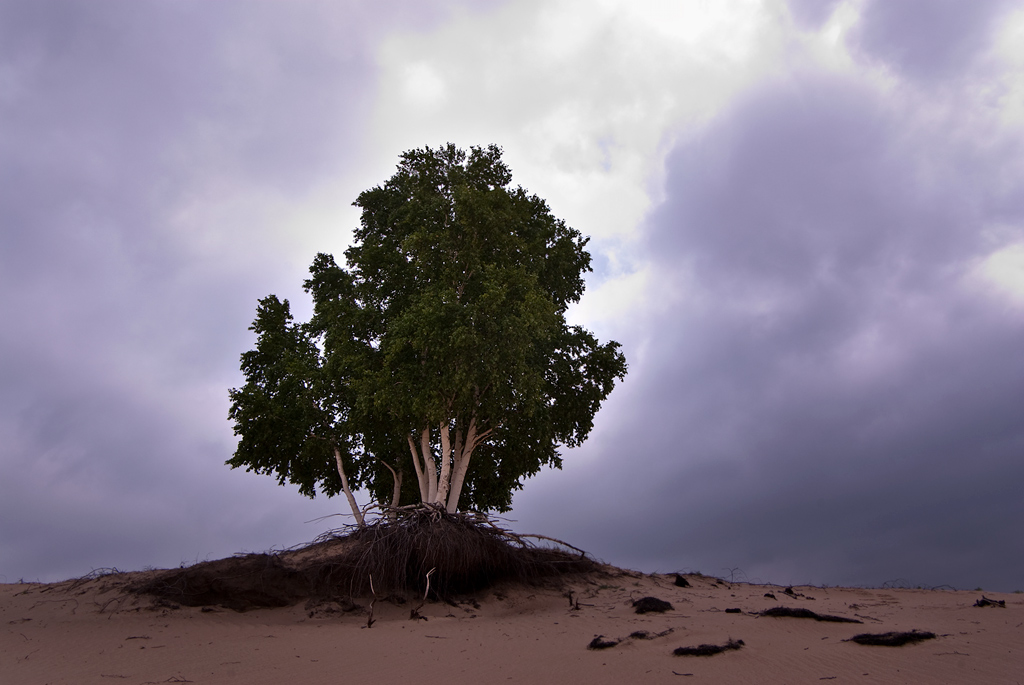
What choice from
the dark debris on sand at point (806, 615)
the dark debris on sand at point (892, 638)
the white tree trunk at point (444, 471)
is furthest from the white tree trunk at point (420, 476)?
the dark debris on sand at point (892, 638)

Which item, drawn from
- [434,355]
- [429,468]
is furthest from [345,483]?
[434,355]

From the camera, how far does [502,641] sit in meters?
8.37

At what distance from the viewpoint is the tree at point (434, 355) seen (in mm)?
16375

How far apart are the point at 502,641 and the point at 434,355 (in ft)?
29.2

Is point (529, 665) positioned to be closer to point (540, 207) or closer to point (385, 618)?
point (385, 618)

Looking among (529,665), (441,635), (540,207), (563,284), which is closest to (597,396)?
(563,284)

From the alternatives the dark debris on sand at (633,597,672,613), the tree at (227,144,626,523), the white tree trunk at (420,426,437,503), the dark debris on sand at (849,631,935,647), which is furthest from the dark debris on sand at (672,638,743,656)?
the white tree trunk at (420,426,437,503)

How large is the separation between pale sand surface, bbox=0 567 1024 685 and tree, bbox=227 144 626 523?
6.21 meters

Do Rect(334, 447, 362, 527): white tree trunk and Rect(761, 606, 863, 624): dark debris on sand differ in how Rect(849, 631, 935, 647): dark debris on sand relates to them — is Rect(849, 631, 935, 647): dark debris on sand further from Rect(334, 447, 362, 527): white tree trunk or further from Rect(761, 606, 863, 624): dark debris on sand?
Rect(334, 447, 362, 527): white tree trunk

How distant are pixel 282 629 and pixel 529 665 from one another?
4660 millimetres

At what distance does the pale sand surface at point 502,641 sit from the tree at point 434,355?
6.21 metres

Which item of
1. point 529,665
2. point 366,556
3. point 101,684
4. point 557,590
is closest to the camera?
point 101,684

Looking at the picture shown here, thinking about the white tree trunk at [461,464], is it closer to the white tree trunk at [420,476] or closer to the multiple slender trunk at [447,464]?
the multiple slender trunk at [447,464]

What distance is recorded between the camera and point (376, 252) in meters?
19.3
